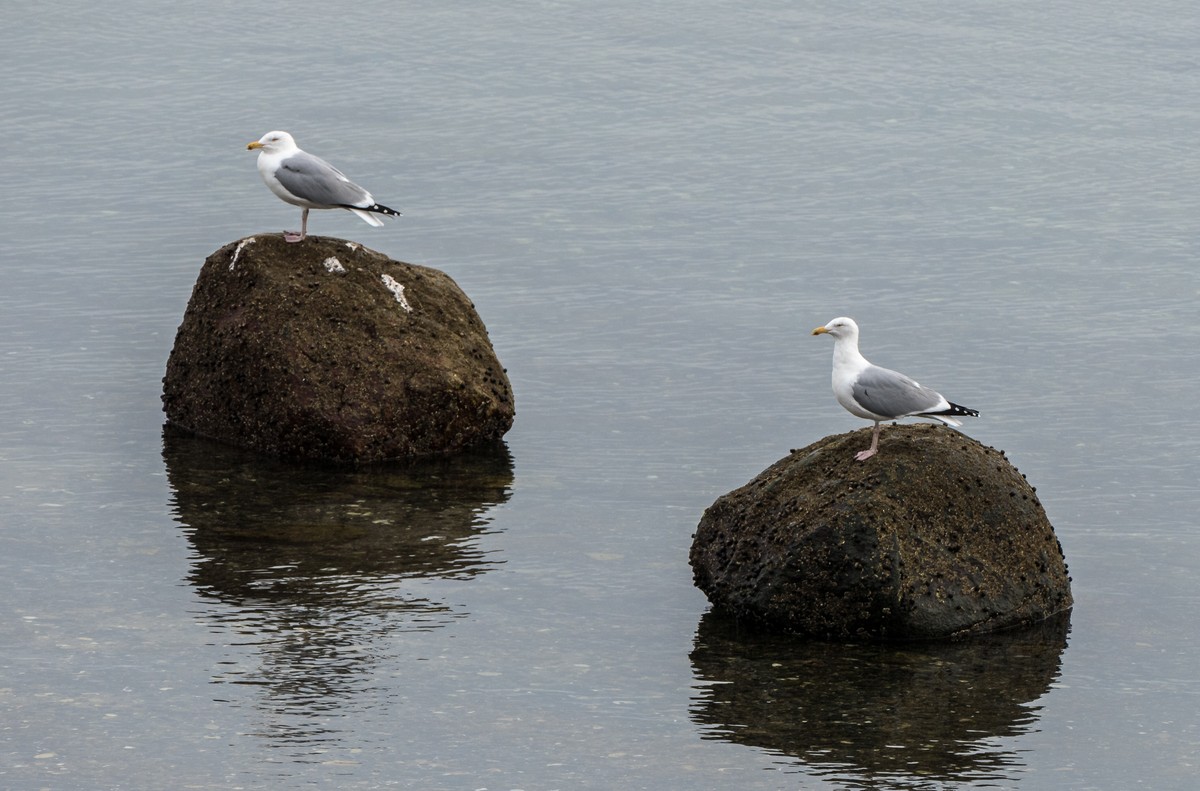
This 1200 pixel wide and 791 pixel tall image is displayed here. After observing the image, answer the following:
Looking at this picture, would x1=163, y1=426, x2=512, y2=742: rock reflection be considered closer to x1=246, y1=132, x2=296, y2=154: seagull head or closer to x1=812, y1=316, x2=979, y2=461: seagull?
x1=246, y1=132, x2=296, y2=154: seagull head

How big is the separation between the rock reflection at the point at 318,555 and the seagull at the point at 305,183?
3201mm

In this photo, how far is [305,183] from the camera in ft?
82.6

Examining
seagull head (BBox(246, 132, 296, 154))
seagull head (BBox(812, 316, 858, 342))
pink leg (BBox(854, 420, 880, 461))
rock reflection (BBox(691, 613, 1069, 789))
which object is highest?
seagull head (BBox(246, 132, 296, 154))

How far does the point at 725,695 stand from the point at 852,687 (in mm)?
1168

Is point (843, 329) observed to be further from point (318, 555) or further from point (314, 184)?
point (314, 184)

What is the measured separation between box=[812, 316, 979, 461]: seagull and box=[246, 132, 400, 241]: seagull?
721 centimetres

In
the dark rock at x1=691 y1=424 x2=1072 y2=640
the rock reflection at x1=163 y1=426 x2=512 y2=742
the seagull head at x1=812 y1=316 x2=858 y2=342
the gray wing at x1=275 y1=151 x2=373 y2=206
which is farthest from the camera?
the gray wing at x1=275 y1=151 x2=373 y2=206

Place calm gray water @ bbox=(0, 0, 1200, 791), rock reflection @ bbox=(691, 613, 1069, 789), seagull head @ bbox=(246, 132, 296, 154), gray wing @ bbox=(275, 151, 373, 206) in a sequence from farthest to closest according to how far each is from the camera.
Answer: seagull head @ bbox=(246, 132, 296, 154)
gray wing @ bbox=(275, 151, 373, 206)
calm gray water @ bbox=(0, 0, 1200, 791)
rock reflection @ bbox=(691, 613, 1069, 789)

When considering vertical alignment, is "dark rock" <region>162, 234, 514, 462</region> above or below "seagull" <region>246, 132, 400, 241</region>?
below

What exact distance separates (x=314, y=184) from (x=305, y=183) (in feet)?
0.37

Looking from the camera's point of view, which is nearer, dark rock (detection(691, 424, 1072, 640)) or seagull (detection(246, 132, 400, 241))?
dark rock (detection(691, 424, 1072, 640))

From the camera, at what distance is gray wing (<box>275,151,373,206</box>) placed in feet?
82.6

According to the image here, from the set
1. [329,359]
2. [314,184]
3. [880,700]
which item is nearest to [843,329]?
[880,700]

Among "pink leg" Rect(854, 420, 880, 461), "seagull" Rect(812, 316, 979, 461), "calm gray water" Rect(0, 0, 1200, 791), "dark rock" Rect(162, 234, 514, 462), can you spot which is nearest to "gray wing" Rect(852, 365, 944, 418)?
"seagull" Rect(812, 316, 979, 461)
